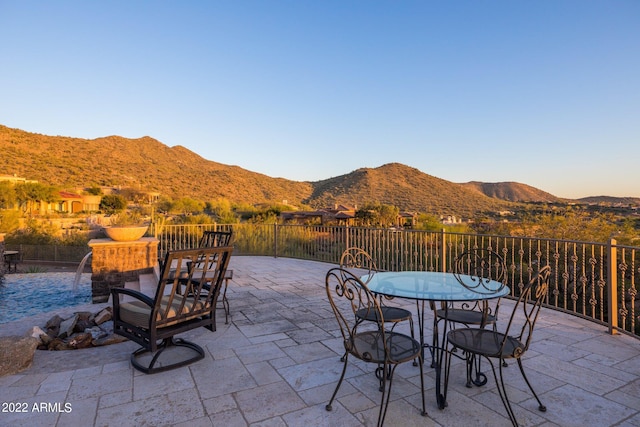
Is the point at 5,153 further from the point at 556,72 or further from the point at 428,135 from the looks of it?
the point at 556,72

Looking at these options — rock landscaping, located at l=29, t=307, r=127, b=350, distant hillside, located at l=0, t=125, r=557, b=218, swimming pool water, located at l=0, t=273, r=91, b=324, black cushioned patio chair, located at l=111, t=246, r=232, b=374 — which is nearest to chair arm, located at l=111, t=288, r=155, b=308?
black cushioned patio chair, located at l=111, t=246, r=232, b=374

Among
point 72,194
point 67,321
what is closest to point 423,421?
point 67,321

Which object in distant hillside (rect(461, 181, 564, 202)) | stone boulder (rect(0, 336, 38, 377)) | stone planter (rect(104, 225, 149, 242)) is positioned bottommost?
stone boulder (rect(0, 336, 38, 377))

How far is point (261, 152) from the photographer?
22266 millimetres

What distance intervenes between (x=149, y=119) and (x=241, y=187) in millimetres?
15360

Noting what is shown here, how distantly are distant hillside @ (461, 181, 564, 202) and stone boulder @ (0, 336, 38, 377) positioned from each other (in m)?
38.3

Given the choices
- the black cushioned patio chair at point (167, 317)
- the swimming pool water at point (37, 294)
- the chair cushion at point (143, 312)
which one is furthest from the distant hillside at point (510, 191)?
the chair cushion at point (143, 312)

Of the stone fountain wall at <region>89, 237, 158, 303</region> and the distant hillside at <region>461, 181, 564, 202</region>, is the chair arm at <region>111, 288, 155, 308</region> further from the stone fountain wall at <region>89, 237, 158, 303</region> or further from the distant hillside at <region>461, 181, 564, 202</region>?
the distant hillside at <region>461, 181, 564, 202</region>

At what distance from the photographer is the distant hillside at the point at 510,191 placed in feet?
114

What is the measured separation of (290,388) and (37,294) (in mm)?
6279

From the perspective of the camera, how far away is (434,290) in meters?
2.29

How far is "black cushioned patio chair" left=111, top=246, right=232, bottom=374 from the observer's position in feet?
7.53

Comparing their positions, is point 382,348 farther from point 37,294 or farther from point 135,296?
point 37,294

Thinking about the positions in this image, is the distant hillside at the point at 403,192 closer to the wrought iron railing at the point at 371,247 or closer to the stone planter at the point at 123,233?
the wrought iron railing at the point at 371,247
